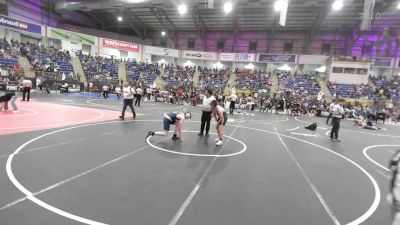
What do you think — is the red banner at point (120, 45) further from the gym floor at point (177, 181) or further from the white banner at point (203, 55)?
the gym floor at point (177, 181)

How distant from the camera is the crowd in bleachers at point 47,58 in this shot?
2852 centimetres

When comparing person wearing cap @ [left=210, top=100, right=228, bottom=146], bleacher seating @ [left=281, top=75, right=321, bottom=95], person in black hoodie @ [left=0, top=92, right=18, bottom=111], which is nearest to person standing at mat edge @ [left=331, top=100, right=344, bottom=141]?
person wearing cap @ [left=210, top=100, right=228, bottom=146]

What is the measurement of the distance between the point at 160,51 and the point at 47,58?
1633cm

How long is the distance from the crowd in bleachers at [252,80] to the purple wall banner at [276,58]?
2514mm

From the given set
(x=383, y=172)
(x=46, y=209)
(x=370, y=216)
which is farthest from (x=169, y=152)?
(x=383, y=172)

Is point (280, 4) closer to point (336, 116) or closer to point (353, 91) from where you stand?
point (336, 116)

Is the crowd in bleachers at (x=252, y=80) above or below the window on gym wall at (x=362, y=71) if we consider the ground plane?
below

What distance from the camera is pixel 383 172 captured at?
22.5 ft

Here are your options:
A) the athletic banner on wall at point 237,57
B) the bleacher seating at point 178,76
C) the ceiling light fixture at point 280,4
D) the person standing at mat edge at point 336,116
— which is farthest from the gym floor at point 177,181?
the athletic banner on wall at point 237,57

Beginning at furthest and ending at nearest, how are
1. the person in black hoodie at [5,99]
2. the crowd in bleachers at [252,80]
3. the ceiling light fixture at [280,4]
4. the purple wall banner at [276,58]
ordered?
1. the purple wall banner at [276,58]
2. the crowd in bleachers at [252,80]
3. the ceiling light fixture at [280,4]
4. the person in black hoodie at [5,99]

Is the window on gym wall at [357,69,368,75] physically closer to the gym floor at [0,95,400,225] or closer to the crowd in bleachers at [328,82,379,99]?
the crowd in bleachers at [328,82,379,99]

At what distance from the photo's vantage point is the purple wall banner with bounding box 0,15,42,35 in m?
28.2

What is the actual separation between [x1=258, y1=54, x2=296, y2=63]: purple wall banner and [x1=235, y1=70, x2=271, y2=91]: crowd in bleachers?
8.25ft

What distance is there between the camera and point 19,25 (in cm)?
2973
